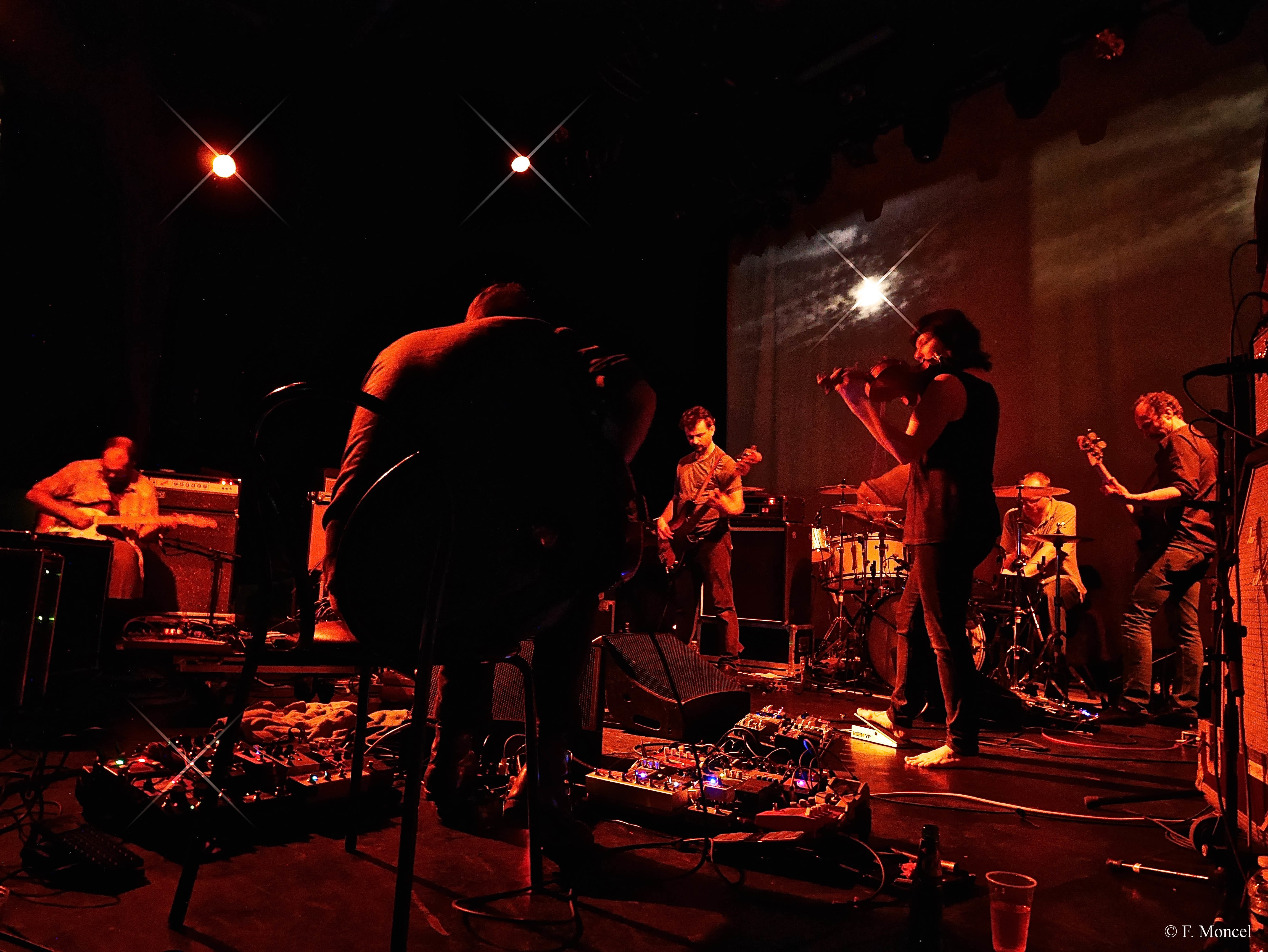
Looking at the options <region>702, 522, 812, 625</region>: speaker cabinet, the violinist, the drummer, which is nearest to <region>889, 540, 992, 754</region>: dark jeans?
the violinist

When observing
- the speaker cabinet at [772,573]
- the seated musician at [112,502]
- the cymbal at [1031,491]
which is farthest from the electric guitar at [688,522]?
the seated musician at [112,502]

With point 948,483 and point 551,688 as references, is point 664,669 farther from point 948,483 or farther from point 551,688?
point 948,483

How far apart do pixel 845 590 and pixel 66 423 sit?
6.66m

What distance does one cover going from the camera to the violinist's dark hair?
142 inches

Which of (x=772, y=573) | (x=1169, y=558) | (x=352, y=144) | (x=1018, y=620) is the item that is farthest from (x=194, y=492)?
(x=1169, y=558)

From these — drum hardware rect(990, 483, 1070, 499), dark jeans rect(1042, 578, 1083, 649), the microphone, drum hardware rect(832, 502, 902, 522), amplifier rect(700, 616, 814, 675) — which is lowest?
amplifier rect(700, 616, 814, 675)

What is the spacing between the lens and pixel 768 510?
7621mm

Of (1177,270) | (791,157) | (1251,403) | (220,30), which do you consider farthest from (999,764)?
(220,30)

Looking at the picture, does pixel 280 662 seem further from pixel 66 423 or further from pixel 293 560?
pixel 66 423

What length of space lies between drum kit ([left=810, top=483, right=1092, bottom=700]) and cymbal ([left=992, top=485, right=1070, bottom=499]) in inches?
0.4

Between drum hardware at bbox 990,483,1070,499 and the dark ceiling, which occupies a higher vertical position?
the dark ceiling

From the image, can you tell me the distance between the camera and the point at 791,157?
8812mm

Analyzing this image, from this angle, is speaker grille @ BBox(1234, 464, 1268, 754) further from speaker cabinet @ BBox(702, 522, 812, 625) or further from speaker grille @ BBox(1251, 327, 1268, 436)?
→ speaker cabinet @ BBox(702, 522, 812, 625)

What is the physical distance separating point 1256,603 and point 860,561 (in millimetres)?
4415
